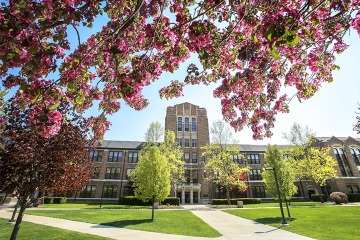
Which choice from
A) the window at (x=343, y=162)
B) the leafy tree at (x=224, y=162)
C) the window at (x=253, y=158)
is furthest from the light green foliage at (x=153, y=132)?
the window at (x=343, y=162)

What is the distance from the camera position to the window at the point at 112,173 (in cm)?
3947

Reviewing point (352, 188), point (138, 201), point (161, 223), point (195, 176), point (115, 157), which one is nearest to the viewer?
point (161, 223)

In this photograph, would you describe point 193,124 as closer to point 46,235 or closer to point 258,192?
point 258,192

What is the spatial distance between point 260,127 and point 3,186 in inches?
315

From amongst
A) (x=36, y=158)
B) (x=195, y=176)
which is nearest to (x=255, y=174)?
(x=195, y=176)

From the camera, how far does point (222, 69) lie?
484cm

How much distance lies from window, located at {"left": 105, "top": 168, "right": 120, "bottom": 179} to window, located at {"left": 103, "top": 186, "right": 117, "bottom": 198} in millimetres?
1910

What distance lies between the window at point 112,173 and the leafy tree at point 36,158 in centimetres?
3422

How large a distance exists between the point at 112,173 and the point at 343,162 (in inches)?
1803

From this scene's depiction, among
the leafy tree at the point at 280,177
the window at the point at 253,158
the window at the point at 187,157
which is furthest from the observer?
the window at the point at 253,158

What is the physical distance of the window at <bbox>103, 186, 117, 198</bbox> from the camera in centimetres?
3778

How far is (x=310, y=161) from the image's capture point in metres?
31.1

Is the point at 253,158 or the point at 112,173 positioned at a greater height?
the point at 253,158

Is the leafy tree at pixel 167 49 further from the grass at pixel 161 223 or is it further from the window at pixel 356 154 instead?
the window at pixel 356 154
